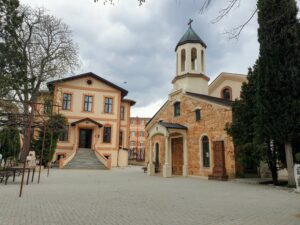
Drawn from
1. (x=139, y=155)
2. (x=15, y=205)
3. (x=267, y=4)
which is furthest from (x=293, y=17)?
(x=139, y=155)

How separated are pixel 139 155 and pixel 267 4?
3558 centimetres

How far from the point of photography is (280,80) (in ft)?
34.6

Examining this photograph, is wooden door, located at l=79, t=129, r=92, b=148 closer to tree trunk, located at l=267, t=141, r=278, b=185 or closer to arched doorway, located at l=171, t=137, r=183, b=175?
arched doorway, located at l=171, t=137, r=183, b=175

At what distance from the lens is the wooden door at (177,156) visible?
17.8 m

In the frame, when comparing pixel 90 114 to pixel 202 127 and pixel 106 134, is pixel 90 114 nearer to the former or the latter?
pixel 106 134

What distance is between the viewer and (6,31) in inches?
801

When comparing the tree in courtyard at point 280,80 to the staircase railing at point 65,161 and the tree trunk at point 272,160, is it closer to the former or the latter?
the tree trunk at point 272,160

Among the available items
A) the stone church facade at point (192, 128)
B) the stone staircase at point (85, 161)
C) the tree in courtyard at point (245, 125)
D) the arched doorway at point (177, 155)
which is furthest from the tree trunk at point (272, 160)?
the stone staircase at point (85, 161)

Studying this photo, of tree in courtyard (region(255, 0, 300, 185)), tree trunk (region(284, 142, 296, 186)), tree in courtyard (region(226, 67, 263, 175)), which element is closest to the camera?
tree in courtyard (region(255, 0, 300, 185))

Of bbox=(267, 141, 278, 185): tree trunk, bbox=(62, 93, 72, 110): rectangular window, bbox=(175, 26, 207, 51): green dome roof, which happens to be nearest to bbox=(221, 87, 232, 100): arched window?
bbox=(175, 26, 207, 51): green dome roof

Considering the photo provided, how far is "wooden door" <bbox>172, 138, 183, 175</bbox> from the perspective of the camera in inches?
703

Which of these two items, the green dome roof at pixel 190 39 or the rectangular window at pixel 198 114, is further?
the green dome roof at pixel 190 39

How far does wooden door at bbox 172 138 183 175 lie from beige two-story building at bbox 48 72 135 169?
1089 centimetres

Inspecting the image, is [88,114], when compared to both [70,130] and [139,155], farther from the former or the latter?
[139,155]
